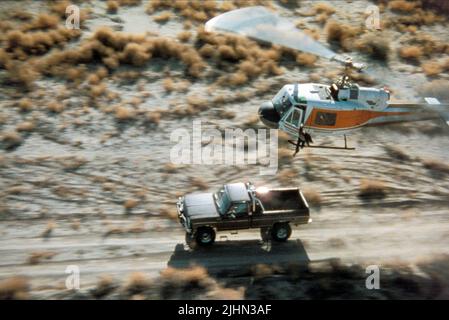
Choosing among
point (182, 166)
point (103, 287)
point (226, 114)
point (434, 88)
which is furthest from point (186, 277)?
point (434, 88)

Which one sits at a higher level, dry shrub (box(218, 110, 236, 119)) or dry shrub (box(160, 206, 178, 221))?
dry shrub (box(218, 110, 236, 119))

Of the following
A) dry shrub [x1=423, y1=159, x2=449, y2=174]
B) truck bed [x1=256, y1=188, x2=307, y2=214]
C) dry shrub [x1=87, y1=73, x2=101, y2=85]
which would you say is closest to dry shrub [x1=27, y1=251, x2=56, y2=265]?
truck bed [x1=256, y1=188, x2=307, y2=214]

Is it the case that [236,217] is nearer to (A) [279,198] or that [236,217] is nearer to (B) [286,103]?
(A) [279,198]

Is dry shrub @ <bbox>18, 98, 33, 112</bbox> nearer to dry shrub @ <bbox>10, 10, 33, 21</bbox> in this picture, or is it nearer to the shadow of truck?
dry shrub @ <bbox>10, 10, 33, 21</bbox>

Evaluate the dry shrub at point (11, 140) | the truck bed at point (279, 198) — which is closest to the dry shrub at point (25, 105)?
the dry shrub at point (11, 140)

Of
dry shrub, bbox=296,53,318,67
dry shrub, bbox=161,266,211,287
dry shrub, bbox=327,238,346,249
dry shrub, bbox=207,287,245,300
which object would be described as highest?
dry shrub, bbox=296,53,318,67

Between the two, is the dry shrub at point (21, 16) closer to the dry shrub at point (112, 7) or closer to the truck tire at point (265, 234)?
the dry shrub at point (112, 7)
